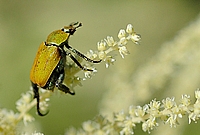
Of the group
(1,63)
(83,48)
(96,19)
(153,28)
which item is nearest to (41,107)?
(1,63)

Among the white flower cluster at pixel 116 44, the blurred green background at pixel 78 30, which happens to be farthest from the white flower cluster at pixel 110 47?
the blurred green background at pixel 78 30

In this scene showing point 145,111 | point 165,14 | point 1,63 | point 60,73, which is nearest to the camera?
point 145,111

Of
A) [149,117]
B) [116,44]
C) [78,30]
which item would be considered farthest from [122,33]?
[78,30]

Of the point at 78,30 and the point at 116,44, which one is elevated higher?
the point at 78,30

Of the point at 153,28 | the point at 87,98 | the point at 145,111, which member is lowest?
the point at 145,111

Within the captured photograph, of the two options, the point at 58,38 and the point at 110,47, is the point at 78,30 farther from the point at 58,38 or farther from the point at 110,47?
the point at 110,47

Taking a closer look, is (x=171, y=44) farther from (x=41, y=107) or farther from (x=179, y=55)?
(x=41, y=107)

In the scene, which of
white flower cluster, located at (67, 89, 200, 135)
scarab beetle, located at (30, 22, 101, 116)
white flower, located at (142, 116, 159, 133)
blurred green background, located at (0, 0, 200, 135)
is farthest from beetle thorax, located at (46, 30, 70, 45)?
blurred green background, located at (0, 0, 200, 135)
